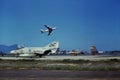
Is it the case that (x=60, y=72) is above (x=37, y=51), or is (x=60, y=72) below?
below

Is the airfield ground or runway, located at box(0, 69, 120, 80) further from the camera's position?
the airfield ground

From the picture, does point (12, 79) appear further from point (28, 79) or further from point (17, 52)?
point (17, 52)

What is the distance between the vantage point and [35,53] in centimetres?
9588

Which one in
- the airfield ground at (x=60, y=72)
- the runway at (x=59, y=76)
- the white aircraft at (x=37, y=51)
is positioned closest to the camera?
the runway at (x=59, y=76)

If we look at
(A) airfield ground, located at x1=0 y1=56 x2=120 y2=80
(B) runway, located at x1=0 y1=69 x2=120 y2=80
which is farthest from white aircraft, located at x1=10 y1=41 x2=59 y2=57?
(B) runway, located at x1=0 y1=69 x2=120 y2=80

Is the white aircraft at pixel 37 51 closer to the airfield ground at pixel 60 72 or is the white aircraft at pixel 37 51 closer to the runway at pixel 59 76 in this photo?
the airfield ground at pixel 60 72

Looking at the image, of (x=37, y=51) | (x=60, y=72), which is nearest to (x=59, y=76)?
(x=60, y=72)

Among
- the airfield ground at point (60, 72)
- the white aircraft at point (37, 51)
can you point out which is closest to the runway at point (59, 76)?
the airfield ground at point (60, 72)

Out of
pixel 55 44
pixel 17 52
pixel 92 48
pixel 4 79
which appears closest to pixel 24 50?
pixel 17 52

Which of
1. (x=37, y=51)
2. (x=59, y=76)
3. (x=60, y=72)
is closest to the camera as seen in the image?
(x=59, y=76)

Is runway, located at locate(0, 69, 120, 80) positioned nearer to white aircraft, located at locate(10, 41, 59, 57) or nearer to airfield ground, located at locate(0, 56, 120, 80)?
airfield ground, located at locate(0, 56, 120, 80)

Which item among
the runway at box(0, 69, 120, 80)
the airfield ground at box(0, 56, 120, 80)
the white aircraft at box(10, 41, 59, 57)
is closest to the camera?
the runway at box(0, 69, 120, 80)

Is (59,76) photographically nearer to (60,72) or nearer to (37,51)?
(60,72)

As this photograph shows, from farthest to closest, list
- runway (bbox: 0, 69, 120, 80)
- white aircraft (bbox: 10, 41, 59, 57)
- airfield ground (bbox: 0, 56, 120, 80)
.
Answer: white aircraft (bbox: 10, 41, 59, 57) → airfield ground (bbox: 0, 56, 120, 80) → runway (bbox: 0, 69, 120, 80)
